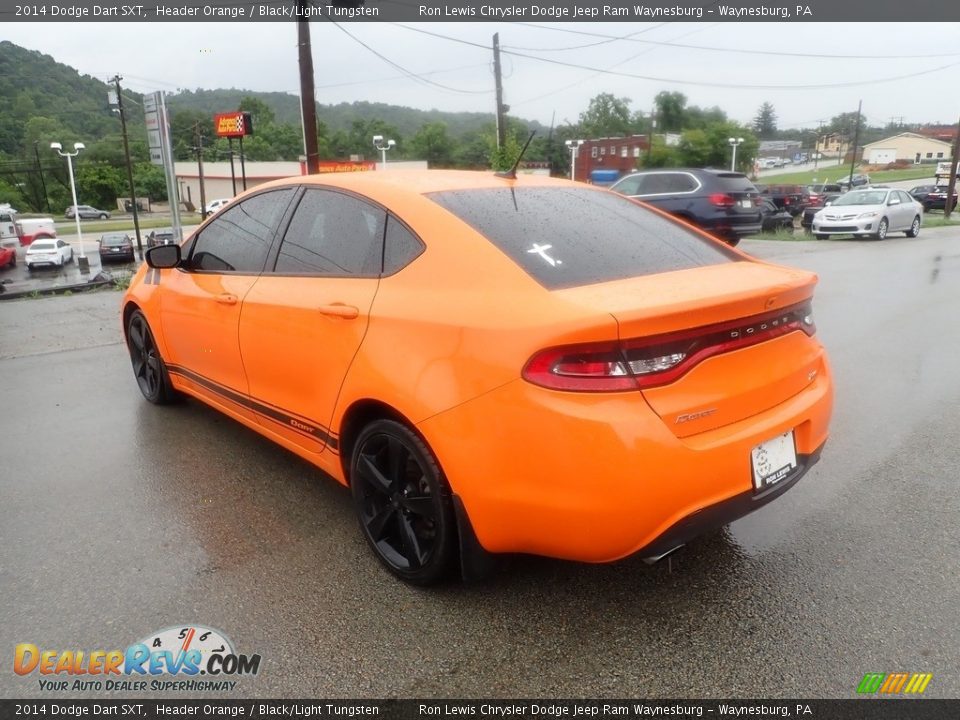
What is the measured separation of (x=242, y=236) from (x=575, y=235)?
1.96 m

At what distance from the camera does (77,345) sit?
716 centimetres

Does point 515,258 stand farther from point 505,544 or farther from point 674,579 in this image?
point 674,579

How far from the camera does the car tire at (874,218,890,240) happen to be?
1825cm

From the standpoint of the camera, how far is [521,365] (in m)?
2.19

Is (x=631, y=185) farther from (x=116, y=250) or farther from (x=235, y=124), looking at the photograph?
(x=235, y=124)

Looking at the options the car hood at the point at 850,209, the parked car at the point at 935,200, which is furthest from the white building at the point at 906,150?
the car hood at the point at 850,209

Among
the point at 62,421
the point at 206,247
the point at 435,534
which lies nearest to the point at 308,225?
the point at 206,247

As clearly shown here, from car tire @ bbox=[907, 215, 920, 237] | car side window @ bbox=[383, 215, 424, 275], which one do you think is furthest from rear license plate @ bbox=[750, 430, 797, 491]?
car tire @ bbox=[907, 215, 920, 237]

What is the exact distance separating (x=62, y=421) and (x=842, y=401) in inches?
212

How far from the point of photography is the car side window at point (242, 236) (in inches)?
141

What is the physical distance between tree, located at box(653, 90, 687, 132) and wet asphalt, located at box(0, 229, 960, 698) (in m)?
85.1

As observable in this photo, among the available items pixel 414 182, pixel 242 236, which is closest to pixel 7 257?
pixel 242 236

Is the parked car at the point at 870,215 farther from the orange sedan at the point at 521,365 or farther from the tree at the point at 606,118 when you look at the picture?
the tree at the point at 606,118

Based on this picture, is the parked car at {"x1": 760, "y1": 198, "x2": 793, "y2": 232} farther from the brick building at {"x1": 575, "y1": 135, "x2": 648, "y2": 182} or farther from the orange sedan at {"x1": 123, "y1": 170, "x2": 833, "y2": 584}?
the brick building at {"x1": 575, "y1": 135, "x2": 648, "y2": 182}
